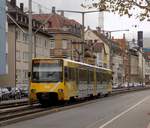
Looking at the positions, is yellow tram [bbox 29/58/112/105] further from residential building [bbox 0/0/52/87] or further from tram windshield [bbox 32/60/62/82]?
residential building [bbox 0/0/52/87]

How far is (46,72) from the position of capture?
122 ft

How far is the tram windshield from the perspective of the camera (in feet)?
121

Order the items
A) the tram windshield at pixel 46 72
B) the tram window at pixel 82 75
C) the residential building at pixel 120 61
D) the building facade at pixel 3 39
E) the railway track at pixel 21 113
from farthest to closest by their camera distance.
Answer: the residential building at pixel 120 61
the building facade at pixel 3 39
the tram window at pixel 82 75
the tram windshield at pixel 46 72
the railway track at pixel 21 113

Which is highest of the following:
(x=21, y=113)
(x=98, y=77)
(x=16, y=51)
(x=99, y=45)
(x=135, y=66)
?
(x=99, y=45)

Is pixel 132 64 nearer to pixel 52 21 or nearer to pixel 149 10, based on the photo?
pixel 52 21

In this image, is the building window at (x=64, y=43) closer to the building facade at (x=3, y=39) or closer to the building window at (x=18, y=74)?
the building window at (x=18, y=74)

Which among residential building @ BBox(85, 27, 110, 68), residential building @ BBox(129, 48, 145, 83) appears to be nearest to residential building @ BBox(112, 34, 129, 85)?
residential building @ BBox(85, 27, 110, 68)

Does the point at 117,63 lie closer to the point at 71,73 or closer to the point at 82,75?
the point at 82,75

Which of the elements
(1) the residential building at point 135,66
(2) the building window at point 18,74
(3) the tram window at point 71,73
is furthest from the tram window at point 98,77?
(1) the residential building at point 135,66

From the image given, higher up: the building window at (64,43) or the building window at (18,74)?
the building window at (64,43)

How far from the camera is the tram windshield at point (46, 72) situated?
1457 inches

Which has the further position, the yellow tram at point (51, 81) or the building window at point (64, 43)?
the building window at point (64, 43)

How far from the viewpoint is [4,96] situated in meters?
56.8

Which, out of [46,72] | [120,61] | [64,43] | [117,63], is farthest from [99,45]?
[46,72]
